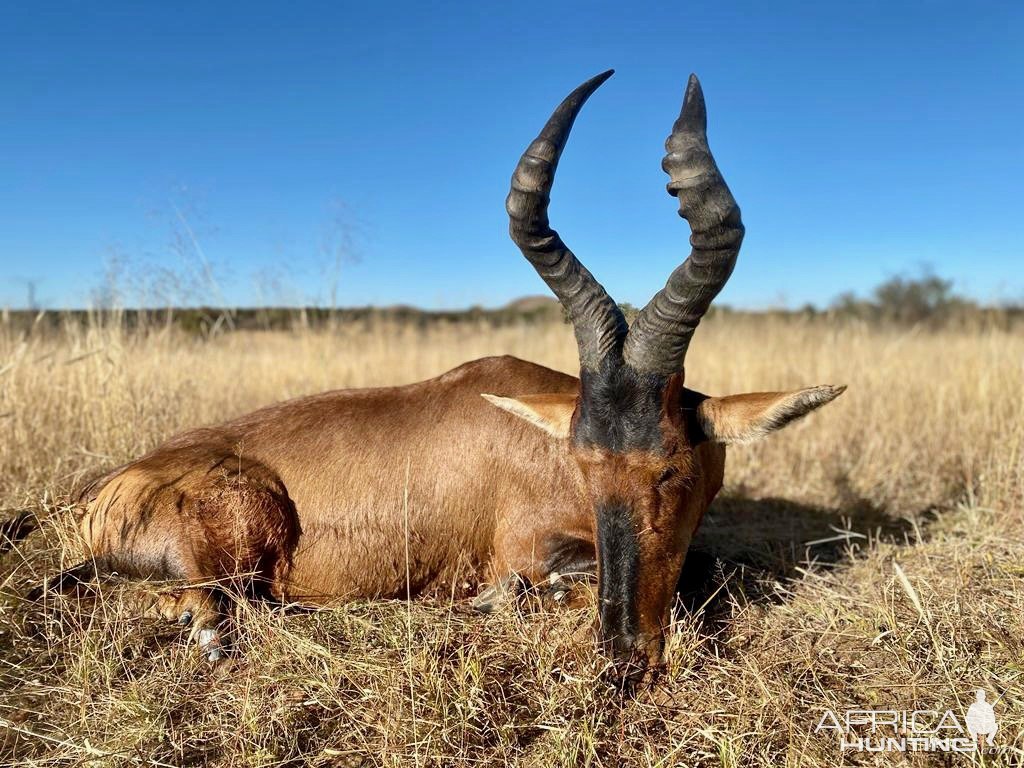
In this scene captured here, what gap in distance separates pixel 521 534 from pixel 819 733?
1878 millimetres

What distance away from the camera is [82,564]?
390 cm

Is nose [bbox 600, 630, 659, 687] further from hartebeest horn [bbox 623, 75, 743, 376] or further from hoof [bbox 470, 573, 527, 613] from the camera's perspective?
hartebeest horn [bbox 623, 75, 743, 376]

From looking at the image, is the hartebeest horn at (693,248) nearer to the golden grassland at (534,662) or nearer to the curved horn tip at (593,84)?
the curved horn tip at (593,84)

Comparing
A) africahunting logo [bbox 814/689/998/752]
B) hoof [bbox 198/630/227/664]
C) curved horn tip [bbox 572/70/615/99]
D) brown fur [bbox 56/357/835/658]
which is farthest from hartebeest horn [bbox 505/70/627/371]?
hoof [bbox 198/630/227/664]

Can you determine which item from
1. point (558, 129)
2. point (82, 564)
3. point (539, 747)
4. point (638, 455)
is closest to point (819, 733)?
point (539, 747)

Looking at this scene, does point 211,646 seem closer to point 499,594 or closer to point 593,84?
point 499,594

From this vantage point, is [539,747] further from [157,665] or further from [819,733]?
[157,665]

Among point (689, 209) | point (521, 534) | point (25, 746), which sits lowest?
point (25, 746)

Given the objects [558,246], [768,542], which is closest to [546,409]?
[558,246]

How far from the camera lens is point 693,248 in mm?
3217

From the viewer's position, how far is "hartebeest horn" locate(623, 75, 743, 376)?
309cm

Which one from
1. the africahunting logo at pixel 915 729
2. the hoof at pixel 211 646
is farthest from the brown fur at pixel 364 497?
the africahunting logo at pixel 915 729

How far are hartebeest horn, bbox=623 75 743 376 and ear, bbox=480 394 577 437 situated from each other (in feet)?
1.92

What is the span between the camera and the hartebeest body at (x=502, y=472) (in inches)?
128
